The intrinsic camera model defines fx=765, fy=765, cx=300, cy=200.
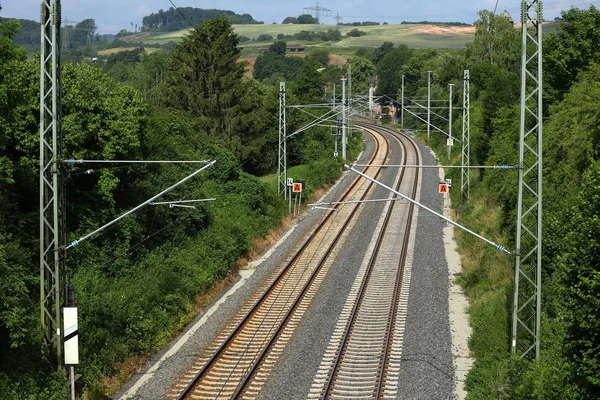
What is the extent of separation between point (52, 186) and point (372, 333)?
957cm

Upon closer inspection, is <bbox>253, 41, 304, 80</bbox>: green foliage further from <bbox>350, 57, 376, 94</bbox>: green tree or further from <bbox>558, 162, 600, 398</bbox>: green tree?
<bbox>558, 162, 600, 398</bbox>: green tree

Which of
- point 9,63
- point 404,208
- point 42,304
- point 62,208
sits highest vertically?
point 9,63

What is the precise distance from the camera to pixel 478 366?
17.0 metres

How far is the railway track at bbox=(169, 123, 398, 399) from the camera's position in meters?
16.8

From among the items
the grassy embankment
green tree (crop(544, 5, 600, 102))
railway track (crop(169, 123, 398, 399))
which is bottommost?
railway track (crop(169, 123, 398, 399))

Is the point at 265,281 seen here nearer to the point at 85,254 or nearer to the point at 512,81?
the point at 85,254

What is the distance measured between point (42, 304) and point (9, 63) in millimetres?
7783

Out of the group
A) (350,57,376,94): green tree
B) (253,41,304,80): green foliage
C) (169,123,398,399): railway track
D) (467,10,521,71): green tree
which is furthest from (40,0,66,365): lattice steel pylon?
(253,41,304,80): green foliage

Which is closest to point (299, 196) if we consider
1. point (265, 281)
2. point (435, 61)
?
point (265, 281)

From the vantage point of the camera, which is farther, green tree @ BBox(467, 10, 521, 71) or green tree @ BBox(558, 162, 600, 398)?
green tree @ BBox(467, 10, 521, 71)

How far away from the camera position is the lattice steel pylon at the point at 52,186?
1436 cm

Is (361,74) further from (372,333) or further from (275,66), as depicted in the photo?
(372,333)

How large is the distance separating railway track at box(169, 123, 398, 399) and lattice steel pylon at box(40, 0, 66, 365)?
10.5 ft

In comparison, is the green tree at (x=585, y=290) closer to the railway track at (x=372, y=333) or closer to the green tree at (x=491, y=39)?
the railway track at (x=372, y=333)
